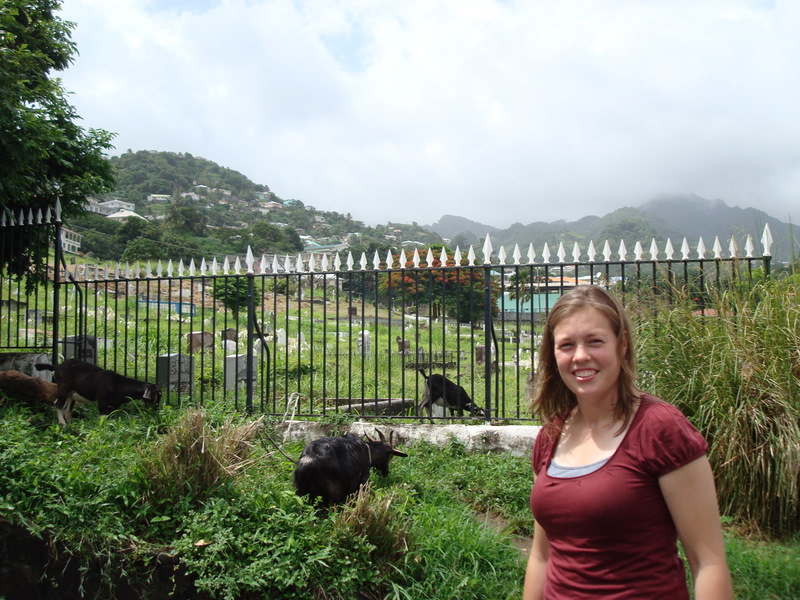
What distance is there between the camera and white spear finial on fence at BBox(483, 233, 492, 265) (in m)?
5.78

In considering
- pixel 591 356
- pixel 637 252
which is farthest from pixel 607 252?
pixel 591 356

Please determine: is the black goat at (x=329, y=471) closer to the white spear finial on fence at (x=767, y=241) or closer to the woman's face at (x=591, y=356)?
the woman's face at (x=591, y=356)

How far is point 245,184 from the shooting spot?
74.0 m

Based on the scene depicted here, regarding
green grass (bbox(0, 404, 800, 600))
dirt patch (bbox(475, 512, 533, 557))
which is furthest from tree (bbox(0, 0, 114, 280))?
dirt patch (bbox(475, 512, 533, 557))

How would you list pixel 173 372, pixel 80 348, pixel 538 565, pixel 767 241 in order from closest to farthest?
pixel 538 565
pixel 767 241
pixel 80 348
pixel 173 372

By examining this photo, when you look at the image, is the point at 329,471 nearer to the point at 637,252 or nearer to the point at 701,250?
the point at 637,252

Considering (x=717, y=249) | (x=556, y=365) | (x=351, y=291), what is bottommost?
(x=556, y=365)

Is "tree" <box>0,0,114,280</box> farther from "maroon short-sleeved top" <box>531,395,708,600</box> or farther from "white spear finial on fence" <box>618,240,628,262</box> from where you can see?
"maroon short-sleeved top" <box>531,395,708,600</box>

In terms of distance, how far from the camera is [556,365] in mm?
2082

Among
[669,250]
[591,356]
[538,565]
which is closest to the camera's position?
[591,356]

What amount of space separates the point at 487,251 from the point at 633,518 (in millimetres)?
4363

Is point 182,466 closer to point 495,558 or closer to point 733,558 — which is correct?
point 495,558

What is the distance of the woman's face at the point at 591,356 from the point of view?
6.01 feet

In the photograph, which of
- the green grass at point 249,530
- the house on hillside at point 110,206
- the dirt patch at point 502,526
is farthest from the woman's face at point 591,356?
the house on hillside at point 110,206
